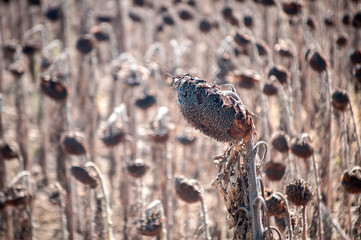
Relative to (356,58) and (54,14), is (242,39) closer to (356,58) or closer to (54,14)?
(356,58)

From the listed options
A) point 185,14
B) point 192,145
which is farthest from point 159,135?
point 185,14

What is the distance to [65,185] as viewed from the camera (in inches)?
132

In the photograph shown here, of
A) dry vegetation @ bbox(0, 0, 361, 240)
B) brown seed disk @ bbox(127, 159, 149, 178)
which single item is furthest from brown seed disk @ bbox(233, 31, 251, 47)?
brown seed disk @ bbox(127, 159, 149, 178)

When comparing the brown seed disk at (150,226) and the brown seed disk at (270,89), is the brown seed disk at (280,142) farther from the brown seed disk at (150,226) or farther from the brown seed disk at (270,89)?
the brown seed disk at (150,226)

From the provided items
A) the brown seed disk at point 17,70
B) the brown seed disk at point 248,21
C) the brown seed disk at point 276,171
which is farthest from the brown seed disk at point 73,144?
the brown seed disk at point 248,21

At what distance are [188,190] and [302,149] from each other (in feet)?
2.50

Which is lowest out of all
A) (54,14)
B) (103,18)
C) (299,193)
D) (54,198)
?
(299,193)

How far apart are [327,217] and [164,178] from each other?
4.27 ft

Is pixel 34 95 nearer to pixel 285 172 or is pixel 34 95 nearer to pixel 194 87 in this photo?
pixel 285 172

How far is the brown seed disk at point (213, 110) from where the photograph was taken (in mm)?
1487

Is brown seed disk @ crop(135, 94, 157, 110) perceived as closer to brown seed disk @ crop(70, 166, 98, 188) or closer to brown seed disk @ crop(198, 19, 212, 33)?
brown seed disk @ crop(70, 166, 98, 188)

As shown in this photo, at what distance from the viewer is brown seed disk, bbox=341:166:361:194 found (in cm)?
227

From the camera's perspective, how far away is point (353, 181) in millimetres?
2281

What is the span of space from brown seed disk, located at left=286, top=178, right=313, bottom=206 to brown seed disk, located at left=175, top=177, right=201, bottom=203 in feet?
1.86
